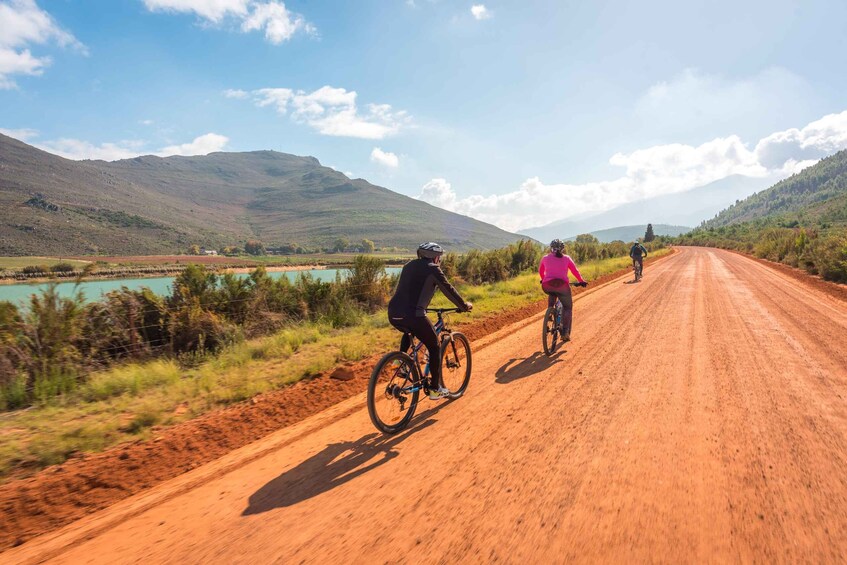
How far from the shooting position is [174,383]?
6.10 meters

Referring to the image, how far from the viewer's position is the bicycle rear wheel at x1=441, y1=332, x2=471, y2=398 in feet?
17.8

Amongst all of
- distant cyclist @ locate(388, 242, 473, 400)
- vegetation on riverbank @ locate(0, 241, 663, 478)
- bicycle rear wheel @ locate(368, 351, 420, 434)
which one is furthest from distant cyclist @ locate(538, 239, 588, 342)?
bicycle rear wheel @ locate(368, 351, 420, 434)

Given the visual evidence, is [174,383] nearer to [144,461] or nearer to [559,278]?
[144,461]

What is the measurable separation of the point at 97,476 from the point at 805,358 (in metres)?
9.91

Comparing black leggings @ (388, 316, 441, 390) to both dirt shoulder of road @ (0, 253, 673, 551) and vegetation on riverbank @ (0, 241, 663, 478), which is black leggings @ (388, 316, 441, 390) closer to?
dirt shoulder of road @ (0, 253, 673, 551)

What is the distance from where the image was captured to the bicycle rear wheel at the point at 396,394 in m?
4.43

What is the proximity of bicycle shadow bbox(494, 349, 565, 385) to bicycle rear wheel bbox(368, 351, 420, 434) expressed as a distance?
1808 millimetres

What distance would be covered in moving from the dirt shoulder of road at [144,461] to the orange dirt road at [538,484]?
226mm

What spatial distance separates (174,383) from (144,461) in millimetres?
2328

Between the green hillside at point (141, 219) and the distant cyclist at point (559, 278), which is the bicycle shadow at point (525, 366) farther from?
the green hillside at point (141, 219)

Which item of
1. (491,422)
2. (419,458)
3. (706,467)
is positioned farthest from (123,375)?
(706,467)

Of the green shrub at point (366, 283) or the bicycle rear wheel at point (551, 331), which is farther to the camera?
the green shrub at point (366, 283)

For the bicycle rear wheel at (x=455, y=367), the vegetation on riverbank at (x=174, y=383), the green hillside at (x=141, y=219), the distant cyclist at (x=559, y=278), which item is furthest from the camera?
the green hillside at (x=141, y=219)

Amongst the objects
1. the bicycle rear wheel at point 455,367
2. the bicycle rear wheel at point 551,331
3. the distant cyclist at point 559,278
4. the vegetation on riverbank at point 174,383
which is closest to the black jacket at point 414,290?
the bicycle rear wheel at point 455,367
